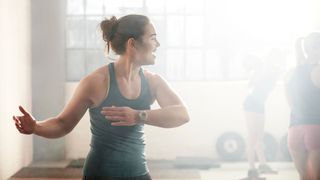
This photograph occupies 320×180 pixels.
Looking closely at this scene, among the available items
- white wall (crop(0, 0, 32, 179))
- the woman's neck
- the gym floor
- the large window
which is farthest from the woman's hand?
the large window

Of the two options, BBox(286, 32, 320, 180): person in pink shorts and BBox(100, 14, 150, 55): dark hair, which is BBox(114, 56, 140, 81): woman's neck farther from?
BBox(286, 32, 320, 180): person in pink shorts

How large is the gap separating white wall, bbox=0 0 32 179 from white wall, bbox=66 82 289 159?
645 mm

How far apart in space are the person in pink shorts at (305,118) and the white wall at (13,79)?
92.8 inches

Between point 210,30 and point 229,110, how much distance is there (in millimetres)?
835

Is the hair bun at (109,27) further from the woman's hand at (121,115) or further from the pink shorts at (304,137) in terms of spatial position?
the pink shorts at (304,137)

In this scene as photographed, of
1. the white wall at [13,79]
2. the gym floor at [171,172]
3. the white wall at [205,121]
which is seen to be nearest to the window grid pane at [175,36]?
the white wall at [205,121]

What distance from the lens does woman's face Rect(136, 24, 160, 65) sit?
1.72m

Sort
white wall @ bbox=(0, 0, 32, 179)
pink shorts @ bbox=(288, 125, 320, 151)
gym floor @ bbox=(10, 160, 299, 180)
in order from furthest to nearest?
1. gym floor @ bbox=(10, 160, 299, 180)
2. white wall @ bbox=(0, 0, 32, 179)
3. pink shorts @ bbox=(288, 125, 320, 151)

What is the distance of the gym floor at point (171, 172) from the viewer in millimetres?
4179

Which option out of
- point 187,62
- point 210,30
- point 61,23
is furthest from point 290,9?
point 61,23

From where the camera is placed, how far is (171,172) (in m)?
4.39

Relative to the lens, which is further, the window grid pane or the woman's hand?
the window grid pane

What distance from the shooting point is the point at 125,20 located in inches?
67.0

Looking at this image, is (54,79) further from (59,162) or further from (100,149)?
(100,149)
